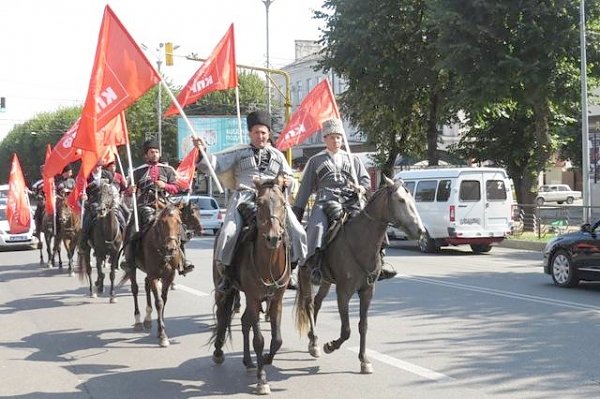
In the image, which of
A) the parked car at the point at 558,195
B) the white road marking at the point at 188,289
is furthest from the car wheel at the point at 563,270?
the parked car at the point at 558,195

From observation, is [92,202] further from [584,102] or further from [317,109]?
[584,102]

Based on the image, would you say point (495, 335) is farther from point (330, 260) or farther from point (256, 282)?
point (256, 282)

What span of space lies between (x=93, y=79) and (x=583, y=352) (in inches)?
261

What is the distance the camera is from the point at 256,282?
688 cm

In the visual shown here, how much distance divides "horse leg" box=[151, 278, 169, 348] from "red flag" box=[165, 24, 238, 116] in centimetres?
385

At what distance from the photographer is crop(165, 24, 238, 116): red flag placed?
490 inches

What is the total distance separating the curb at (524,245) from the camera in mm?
23469

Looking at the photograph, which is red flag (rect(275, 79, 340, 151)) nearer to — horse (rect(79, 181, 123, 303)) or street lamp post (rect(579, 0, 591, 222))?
horse (rect(79, 181, 123, 303))

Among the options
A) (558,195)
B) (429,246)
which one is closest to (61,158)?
(429,246)

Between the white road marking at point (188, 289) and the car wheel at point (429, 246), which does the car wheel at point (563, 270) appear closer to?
the white road marking at point (188, 289)

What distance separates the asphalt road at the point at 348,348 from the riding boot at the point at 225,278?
83 centimetres

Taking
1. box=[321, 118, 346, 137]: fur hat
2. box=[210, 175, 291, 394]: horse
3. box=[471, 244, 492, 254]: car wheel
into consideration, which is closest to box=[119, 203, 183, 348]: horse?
box=[210, 175, 291, 394]: horse

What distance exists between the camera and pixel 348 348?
8.51 meters

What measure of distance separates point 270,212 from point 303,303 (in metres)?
2.24
